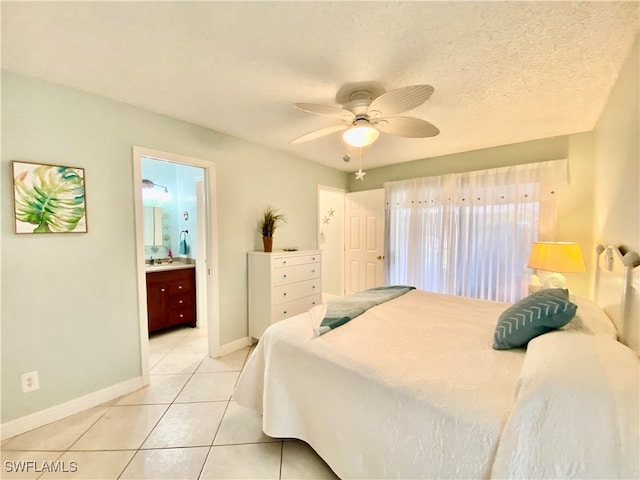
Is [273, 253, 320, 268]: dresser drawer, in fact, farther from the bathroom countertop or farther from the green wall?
the bathroom countertop

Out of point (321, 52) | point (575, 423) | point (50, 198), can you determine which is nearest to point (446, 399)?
point (575, 423)

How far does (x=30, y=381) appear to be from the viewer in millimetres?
1701

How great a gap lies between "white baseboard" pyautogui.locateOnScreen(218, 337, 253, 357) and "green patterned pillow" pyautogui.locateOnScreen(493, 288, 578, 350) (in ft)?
8.11

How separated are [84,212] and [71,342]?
93cm

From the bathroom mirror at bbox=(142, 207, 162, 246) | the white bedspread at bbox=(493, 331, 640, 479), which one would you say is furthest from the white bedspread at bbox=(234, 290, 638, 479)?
the bathroom mirror at bbox=(142, 207, 162, 246)

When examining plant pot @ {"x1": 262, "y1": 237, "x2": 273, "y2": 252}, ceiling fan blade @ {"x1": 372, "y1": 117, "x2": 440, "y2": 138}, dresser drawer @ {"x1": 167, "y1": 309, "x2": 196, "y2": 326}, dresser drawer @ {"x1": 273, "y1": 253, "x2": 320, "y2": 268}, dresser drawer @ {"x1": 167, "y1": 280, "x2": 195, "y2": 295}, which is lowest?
dresser drawer @ {"x1": 167, "y1": 309, "x2": 196, "y2": 326}

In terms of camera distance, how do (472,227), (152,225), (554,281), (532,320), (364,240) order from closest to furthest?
(532,320) < (554,281) < (472,227) < (152,225) < (364,240)

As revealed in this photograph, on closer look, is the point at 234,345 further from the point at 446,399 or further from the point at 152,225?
the point at 446,399

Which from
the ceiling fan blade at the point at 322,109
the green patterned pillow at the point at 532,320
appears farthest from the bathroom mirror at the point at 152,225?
the green patterned pillow at the point at 532,320

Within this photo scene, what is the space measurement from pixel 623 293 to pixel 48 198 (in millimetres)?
3424

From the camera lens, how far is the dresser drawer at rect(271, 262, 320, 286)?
2.85 metres

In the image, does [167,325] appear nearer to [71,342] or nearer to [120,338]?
[120,338]

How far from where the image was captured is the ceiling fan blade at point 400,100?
1.35 meters

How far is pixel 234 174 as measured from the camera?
283cm
